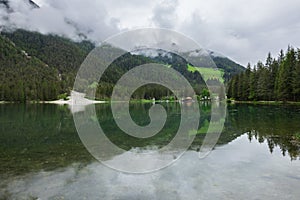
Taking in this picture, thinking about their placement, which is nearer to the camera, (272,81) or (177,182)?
(177,182)

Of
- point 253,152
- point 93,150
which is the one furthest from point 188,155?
point 93,150

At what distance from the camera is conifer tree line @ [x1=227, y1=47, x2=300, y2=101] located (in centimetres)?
6241

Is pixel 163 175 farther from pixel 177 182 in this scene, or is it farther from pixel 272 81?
pixel 272 81

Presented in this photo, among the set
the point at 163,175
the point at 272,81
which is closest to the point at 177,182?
the point at 163,175

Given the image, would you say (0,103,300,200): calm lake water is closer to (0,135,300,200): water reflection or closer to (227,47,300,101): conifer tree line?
(0,135,300,200): water reflection

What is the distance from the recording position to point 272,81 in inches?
2918

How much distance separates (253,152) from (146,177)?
668 cm

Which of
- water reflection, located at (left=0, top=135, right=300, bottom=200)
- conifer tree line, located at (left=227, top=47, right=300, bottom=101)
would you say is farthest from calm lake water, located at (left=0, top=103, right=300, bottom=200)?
conifer tree line, located at (left=227, top=47, right=300, bottom=101)

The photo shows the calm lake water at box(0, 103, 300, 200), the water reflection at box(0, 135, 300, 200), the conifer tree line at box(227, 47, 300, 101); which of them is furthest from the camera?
the conifer tree line at box(227, 47, 300, 101)

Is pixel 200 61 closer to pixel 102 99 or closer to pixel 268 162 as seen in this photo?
pixel 268 162

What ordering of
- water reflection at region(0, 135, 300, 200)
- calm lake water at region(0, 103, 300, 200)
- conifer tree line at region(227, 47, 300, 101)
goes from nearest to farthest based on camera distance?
water reflection at region(0, 135, 300, 200), calm lake water at region(0, 103, 300, 200), conifer tree line at region(227, 47, 300, 101)

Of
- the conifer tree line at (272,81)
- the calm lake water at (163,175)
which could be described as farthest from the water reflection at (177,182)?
the conifer tree line at (272,81)

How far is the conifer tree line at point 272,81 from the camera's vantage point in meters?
62.4

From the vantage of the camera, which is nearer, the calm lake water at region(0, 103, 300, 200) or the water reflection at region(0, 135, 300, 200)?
the water reflection at region(0, 135, 300, 200)
